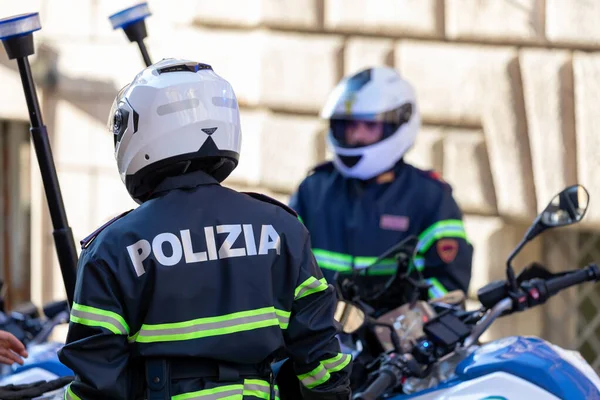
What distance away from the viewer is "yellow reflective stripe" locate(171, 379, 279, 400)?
7.54ft

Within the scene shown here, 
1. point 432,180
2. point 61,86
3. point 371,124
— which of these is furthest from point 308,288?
point 61,86

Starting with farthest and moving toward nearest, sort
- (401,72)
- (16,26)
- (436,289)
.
Result: (401,72) < (436,289) < (16,26)

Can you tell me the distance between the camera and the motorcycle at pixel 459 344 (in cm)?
263

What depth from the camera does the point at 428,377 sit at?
2.78 metres

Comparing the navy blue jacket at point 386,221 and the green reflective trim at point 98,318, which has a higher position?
the green reflective trim at point 98,318

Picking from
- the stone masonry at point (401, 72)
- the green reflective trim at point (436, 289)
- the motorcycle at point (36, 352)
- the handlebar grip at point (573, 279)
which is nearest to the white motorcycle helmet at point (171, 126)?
the motorcycle at point (36, 352)

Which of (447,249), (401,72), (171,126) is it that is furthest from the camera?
(401,72)

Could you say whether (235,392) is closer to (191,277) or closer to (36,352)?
(191,277)

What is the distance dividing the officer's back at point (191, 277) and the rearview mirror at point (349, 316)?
1.12ft

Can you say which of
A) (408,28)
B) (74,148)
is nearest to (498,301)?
(408,28)

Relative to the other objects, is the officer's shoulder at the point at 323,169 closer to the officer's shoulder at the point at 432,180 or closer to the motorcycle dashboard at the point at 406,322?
the officer's shoulder at the point at 432,180

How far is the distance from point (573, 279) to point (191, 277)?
1154 millimetres

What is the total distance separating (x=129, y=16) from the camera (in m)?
3.41

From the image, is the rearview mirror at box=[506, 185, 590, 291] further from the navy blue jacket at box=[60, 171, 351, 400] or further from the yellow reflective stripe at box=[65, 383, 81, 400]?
the yellow reflective stripe at box=[65, 383, 81, 400]
